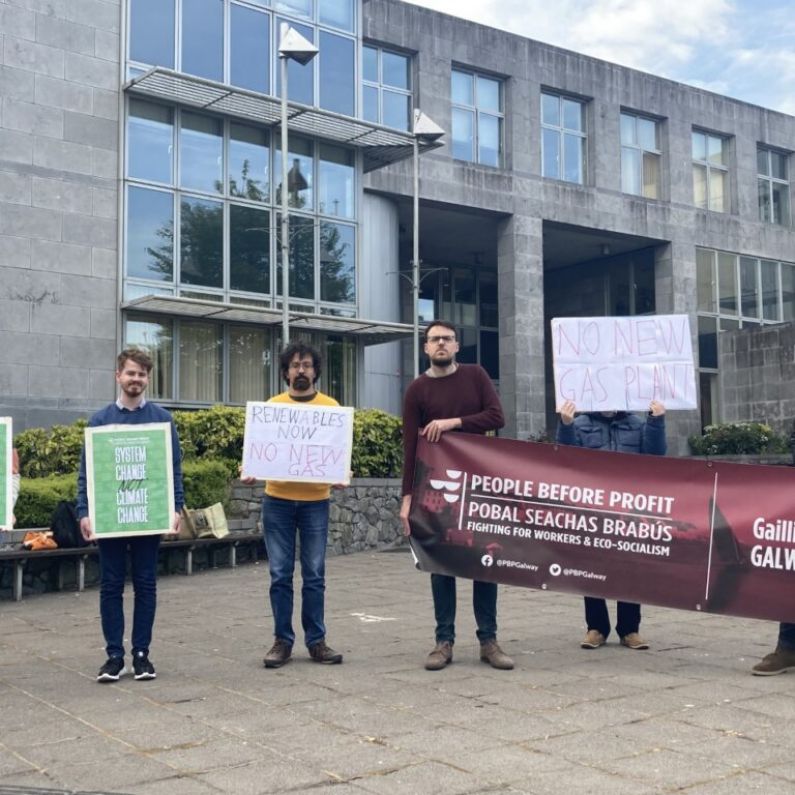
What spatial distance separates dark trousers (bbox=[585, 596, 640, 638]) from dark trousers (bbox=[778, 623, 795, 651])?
1.03m

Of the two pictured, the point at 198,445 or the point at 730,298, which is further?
the point at 730,298

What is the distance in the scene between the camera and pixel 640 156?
32688mm

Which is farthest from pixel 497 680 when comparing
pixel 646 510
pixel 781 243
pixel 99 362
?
pixel 781 243

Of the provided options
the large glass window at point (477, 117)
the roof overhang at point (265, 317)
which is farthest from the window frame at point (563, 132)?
the roof overhang at point (265, 317)

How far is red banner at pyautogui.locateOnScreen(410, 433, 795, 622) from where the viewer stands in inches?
271

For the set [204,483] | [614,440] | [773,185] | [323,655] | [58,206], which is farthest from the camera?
[773,185]

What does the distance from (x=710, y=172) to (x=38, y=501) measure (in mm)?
27341

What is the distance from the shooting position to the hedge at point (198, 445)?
606 inches

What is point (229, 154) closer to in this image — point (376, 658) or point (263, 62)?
point (263, 62)

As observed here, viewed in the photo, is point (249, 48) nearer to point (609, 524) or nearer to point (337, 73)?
point (337, 73)

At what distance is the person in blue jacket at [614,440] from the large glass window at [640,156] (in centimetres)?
2564

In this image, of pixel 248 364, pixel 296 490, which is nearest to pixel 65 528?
pixel 296 490

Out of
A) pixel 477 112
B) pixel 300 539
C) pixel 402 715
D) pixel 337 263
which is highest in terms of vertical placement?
pixel 477 112

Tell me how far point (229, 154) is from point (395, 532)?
9364 millimetres
